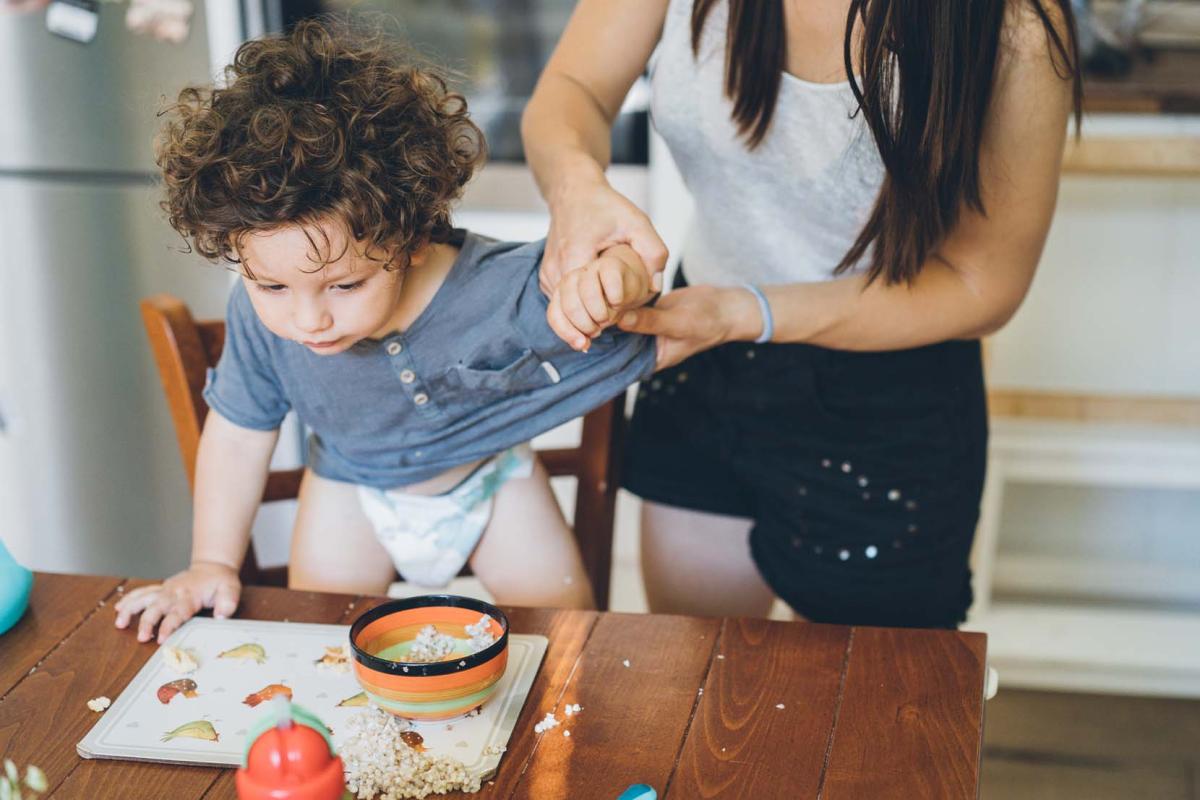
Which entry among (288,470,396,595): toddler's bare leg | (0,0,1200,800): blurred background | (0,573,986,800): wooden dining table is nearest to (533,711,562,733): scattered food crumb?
(0,573,986,800): wooden dining table

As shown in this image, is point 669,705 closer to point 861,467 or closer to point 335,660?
point 335,660

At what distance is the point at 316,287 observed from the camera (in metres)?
1.06

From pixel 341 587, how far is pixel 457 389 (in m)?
0.30

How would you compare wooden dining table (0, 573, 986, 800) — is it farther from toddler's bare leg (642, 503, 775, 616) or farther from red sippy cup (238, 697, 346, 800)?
toddler's bare leg (642, 503, 775, 616)

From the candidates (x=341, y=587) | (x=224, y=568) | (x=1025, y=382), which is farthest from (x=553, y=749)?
(x=1025, y=382)

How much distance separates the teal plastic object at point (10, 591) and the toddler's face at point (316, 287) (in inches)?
11.8

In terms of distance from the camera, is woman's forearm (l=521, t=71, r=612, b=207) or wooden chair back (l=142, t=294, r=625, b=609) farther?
wooden chair back (l=142, t=294, r=625, b=609)

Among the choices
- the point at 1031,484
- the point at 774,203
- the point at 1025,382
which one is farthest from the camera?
the point at 1031,484

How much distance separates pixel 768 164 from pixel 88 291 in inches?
60.1

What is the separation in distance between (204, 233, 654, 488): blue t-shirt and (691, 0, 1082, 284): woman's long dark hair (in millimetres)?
264

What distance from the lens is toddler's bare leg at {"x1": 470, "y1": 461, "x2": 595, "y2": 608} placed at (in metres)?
1.36

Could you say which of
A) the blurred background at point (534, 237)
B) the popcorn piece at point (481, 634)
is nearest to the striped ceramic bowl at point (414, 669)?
the popcorn piece at point (481, 634)

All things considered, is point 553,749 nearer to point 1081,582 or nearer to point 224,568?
point 224,568

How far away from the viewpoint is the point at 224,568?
115 centimetres
